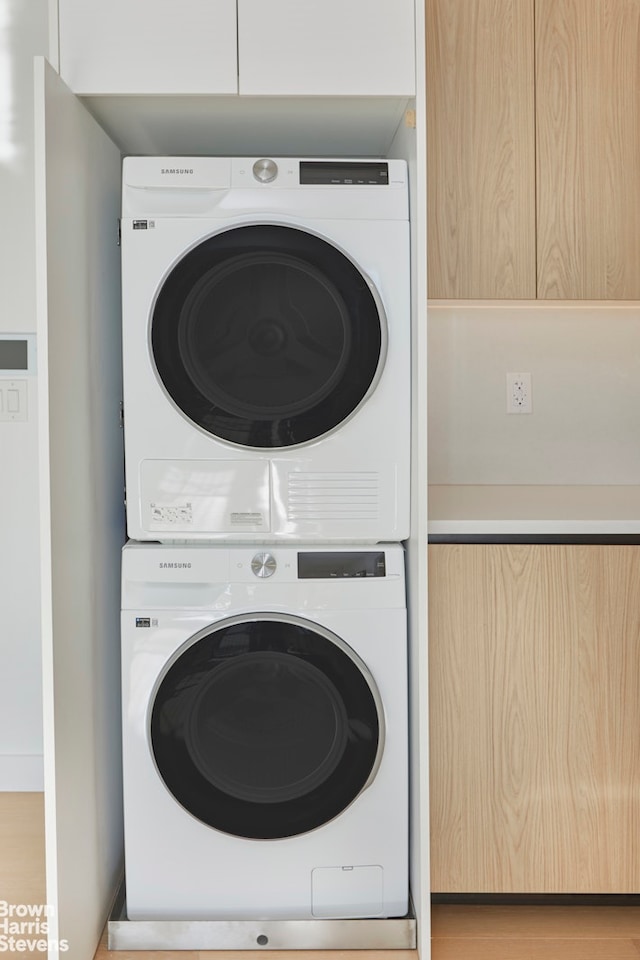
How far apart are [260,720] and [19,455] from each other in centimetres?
121

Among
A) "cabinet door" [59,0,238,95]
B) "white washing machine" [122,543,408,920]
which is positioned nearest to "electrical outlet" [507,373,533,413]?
"white washing machine" [122,543,408,920]

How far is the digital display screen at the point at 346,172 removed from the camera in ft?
5.47

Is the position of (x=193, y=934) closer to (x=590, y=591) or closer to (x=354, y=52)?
(x=590, y=591)

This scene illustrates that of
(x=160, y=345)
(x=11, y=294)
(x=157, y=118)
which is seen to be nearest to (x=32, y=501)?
(x=11, y=294)

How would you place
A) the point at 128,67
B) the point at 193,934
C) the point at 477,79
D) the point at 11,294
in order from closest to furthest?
the point at 128,67, the point at 193,934, the point at 477,79, the point at 11,294

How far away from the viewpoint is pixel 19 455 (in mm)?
2408

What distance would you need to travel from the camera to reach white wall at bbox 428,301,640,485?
7.75 ft

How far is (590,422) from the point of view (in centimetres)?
238

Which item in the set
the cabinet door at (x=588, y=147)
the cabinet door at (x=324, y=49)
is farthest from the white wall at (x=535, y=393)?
the cabinet door at (x=324, y=49)

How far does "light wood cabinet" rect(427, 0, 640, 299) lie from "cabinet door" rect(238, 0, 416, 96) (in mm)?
449

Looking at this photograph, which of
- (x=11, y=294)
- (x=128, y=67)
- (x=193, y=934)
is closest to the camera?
(x=128, y=67)

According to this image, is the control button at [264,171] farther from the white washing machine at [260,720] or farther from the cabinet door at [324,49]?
the white washing machine at [260,720]

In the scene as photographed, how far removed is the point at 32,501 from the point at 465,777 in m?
1.47

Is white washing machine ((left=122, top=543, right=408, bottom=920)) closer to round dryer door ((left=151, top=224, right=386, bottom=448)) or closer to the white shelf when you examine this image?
the white shelf
